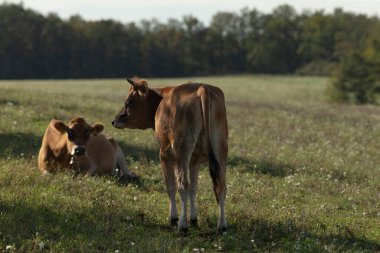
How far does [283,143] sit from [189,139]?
12.3 meters

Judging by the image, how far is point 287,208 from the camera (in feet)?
34.7

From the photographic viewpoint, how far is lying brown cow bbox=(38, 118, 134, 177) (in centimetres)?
1239

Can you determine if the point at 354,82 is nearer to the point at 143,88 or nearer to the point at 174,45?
the point at 143,88

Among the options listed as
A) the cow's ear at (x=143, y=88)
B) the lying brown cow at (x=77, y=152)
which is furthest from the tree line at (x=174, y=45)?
the cow's ear at (x=143, y=88)

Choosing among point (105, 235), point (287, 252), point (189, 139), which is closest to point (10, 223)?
point (105, 235)

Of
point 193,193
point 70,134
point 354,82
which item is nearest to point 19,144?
point 70,134

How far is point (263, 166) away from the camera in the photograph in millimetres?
15297

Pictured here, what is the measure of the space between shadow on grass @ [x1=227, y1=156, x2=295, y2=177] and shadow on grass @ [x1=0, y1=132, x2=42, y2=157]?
4857mm

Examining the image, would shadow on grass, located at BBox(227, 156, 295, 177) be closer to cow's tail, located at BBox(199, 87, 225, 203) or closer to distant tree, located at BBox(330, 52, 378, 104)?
cow's tail, located at BBox(199, 87, 225, 203)

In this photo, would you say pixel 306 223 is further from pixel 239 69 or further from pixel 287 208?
pixel 239 69

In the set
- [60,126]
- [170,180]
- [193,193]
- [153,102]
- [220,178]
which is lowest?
[193,193]

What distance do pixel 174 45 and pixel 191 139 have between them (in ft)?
385

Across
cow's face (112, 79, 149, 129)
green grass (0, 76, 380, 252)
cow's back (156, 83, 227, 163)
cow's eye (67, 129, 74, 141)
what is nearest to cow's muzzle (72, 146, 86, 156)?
cow's eye (67, 129, 74, 141)

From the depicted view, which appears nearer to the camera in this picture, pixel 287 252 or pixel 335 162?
pixel 287 252
